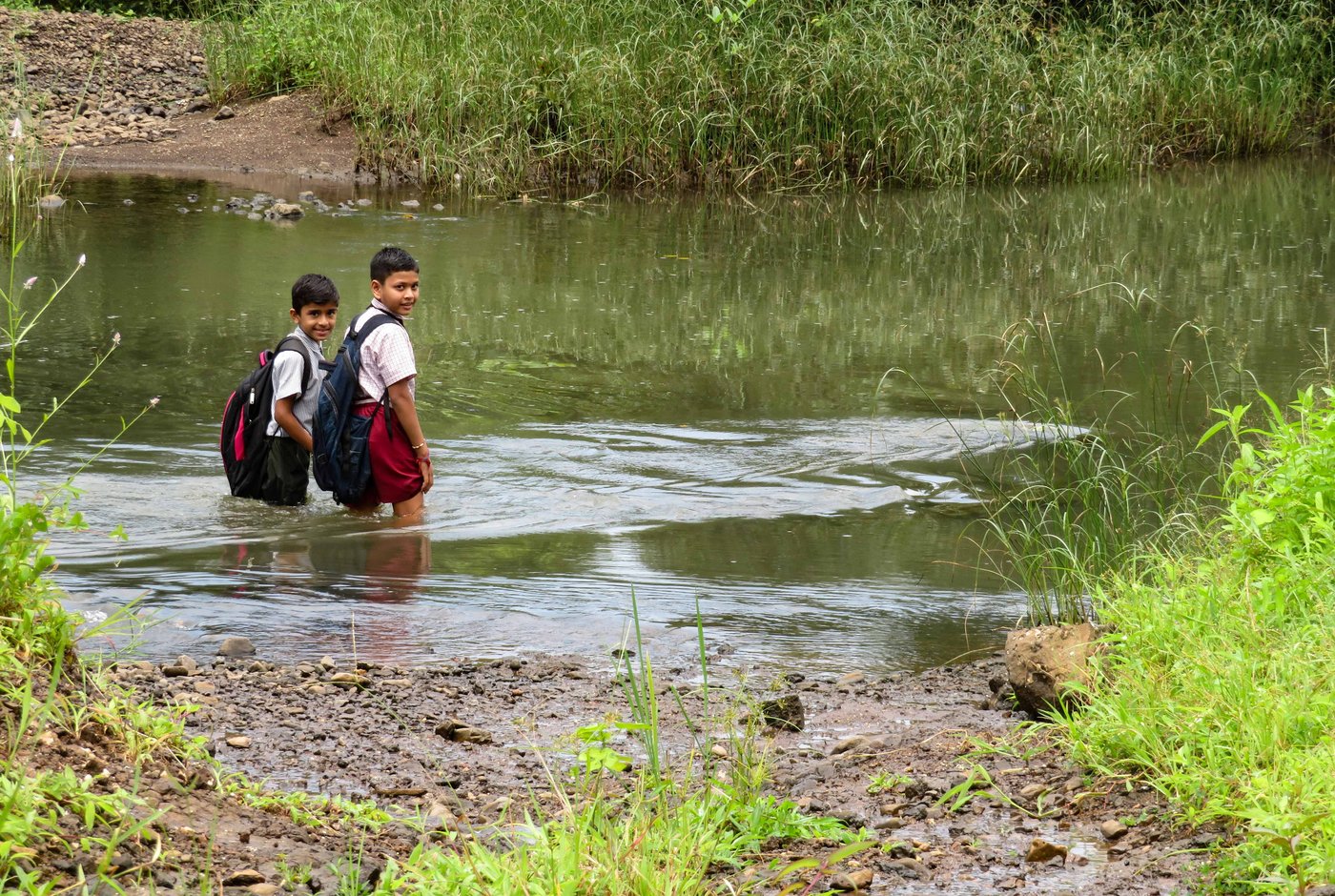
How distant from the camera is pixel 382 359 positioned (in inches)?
235

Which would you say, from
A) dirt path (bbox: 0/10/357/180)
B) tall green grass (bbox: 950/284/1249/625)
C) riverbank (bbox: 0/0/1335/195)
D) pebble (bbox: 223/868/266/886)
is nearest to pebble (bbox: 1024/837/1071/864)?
tall green grass (bbox: 950/284/1249/625)

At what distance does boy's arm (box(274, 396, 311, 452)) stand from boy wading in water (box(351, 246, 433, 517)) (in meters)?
0.27

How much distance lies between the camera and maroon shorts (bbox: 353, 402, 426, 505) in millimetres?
6078

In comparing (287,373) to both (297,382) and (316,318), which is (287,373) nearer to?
(297,382)

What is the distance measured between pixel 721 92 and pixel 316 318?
1038 cm

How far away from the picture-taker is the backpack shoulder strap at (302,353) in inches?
239

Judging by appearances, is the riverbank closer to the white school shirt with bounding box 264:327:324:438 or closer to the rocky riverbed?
the white school shirt with bounding box 264:327:324:438

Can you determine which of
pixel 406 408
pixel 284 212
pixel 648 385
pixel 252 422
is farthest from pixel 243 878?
pixel 284 212

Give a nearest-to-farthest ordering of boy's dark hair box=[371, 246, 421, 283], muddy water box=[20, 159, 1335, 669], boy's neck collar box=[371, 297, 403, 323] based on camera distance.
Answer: muddy water box=[20, 159, 1335, 669], boy's dark hair box=[371, 246, 421, 283], boy's neck collar box=[371, 297, 403, 323]

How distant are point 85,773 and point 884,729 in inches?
86.6

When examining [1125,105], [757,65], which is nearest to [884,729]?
[757,65]

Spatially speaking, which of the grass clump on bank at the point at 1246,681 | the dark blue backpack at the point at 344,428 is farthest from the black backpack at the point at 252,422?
the grass clump on bank at the point at 1246,681

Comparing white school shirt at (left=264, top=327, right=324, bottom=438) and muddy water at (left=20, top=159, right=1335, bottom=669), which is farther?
white school shirt at (left=264, top=327, right=324, bottom=438)

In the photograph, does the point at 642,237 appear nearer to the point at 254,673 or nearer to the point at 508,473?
the point at 508,473
